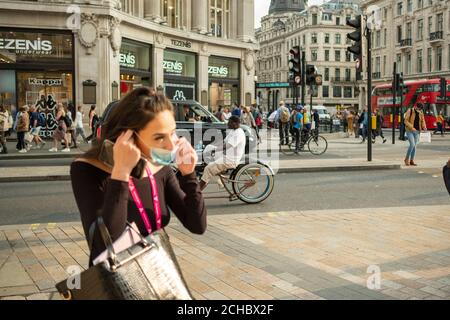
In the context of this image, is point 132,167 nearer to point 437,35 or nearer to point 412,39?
point 437,35

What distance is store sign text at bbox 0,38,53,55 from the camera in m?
24.5

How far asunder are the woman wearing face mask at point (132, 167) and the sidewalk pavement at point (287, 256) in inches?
80.4

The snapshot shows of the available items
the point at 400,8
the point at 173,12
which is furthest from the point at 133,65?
the point at 400,8

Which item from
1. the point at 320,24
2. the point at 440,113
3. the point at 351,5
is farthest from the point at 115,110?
the point at 351,5

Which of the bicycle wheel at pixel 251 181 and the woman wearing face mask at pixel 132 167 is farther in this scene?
the bicycle wheel at pixel 251 181

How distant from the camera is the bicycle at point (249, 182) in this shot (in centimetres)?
905

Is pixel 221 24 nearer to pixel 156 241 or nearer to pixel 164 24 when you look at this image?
A: pixel 164 24

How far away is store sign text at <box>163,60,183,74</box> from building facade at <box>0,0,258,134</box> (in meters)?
0.06

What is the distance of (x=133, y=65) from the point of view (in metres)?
28.8

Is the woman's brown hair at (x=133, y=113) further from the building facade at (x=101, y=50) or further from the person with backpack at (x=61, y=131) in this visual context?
the building facade at (x=101, y=50)

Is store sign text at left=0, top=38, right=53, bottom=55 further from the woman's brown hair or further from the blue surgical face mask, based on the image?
the blue surgical face mask

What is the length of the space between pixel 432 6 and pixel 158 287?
231ft

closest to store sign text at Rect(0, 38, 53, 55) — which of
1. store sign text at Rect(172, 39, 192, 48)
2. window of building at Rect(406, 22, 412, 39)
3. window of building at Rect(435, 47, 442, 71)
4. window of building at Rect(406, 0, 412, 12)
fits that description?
store sign text at Rect(172, 39, 192, 48)

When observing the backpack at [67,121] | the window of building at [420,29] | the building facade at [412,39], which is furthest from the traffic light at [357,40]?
the window of building at [420,29]
